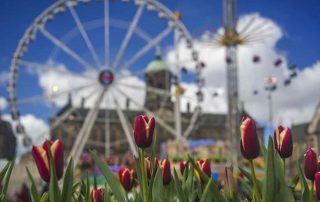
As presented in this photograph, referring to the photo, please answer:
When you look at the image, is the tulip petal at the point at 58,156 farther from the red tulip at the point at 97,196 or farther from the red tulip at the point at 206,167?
the red tulip at the point at 206,167

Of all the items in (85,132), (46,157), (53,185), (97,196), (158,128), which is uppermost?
(158,128)

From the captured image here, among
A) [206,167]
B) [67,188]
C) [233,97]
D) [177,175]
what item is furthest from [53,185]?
[233,97]

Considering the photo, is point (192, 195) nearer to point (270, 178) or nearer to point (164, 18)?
point (270, 178)

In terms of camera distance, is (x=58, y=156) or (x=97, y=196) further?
(x=97, y=196)

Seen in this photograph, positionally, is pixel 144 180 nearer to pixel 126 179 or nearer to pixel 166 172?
pixel 166 172

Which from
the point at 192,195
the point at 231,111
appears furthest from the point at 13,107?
the point at 192,195

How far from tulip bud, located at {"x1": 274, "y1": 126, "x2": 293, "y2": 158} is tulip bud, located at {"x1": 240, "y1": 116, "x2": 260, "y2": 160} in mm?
188

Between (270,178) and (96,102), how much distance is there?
106ft

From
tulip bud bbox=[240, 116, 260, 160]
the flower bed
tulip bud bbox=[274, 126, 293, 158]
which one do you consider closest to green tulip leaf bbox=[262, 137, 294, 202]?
the flower bed

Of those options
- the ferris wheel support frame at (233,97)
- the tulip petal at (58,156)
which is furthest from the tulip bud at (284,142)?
the ferris wheel support frame at (233,97)

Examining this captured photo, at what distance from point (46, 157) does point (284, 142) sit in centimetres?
107

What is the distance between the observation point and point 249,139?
226 centimetres

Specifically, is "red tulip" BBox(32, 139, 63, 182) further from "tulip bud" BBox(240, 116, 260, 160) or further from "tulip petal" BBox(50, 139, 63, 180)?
"tulip bud" BBox(240, 116, 260, 160)

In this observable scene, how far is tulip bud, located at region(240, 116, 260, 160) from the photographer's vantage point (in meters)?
2.25
